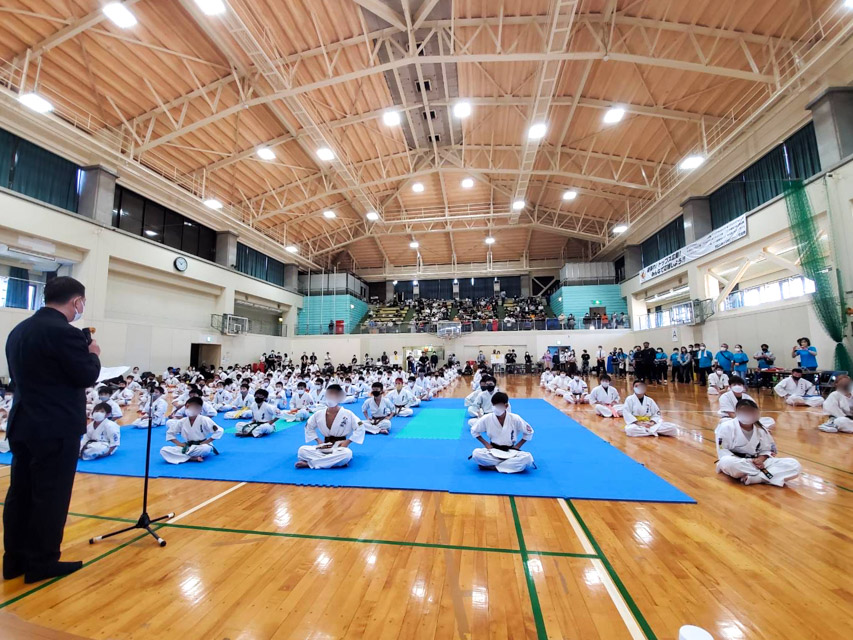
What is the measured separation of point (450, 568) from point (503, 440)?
2.46 m

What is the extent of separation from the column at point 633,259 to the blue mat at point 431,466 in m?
19.6

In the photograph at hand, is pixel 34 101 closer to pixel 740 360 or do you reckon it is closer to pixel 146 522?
pixel 146 522

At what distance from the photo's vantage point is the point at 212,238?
2095 cm

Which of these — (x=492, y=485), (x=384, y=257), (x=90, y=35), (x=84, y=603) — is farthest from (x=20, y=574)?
(x=384, y=257)

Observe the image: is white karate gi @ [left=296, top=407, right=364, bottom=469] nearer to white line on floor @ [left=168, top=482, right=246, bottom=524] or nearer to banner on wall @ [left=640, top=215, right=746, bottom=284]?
white line on floor @ [left=168, top=482, right=246, bottom=524]

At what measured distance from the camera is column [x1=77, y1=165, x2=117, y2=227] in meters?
13.8

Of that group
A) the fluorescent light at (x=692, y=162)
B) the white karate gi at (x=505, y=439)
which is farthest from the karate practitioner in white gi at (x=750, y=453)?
the fluorescent light at (x=692, y=162)

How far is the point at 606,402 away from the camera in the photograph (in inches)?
361

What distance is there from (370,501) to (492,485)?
139 centimetres

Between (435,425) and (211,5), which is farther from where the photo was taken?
(211,5)

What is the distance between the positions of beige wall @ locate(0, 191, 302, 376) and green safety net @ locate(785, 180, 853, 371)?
2275cm

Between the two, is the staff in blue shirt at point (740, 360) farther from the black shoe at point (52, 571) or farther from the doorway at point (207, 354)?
the doorway at point (207, 354)

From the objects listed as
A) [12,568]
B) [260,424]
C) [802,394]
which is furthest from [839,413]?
[12,568]

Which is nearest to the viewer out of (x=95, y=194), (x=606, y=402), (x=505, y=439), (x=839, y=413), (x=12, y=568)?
(x=12, y=568)
